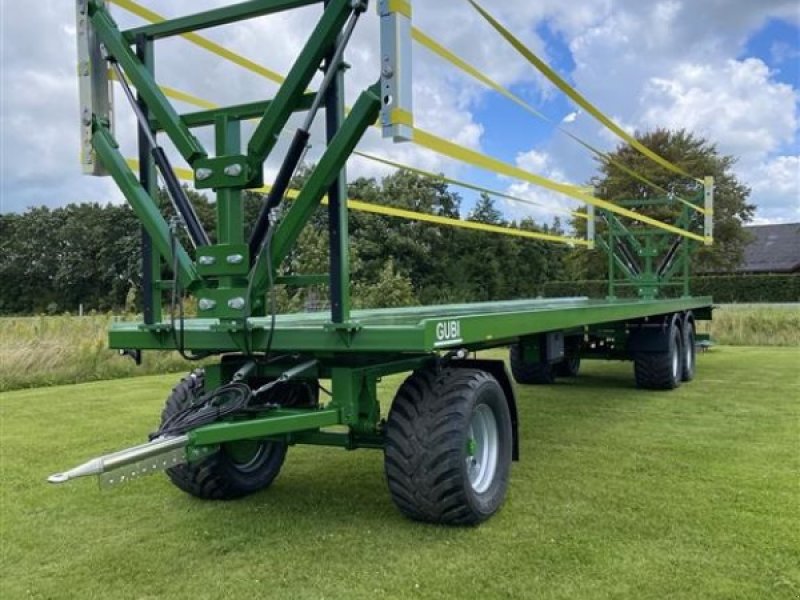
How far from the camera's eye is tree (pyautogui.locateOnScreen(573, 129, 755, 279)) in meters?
35.3

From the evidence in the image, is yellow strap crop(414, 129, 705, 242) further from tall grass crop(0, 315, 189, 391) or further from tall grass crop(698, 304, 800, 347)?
tall grass crop(698, 304, 800, 347)

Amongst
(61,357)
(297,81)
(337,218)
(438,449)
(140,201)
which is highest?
(297,81)

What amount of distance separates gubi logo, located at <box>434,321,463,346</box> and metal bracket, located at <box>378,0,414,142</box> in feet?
2.86

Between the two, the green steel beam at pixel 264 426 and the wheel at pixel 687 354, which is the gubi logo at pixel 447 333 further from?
the wheel at pixel 687 354

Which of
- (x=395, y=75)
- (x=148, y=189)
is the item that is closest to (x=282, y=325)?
(x=148, y=189)

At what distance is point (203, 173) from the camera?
3.89 meters

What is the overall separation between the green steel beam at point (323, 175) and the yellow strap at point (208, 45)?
0.85m

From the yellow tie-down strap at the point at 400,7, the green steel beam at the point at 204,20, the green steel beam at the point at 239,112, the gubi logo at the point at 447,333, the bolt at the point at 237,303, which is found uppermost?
the green steel beam at the point at 204,20

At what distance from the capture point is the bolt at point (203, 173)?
12.7 ft

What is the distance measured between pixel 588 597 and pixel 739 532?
1273 mm

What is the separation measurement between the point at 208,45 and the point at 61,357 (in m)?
7.62

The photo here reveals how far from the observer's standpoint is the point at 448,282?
25328 mm

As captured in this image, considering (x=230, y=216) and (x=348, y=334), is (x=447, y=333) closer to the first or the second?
(x=348, y=334)

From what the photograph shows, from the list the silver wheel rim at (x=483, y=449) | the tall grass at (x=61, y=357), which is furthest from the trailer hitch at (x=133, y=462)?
the tall grass at (x=61, y=357)
